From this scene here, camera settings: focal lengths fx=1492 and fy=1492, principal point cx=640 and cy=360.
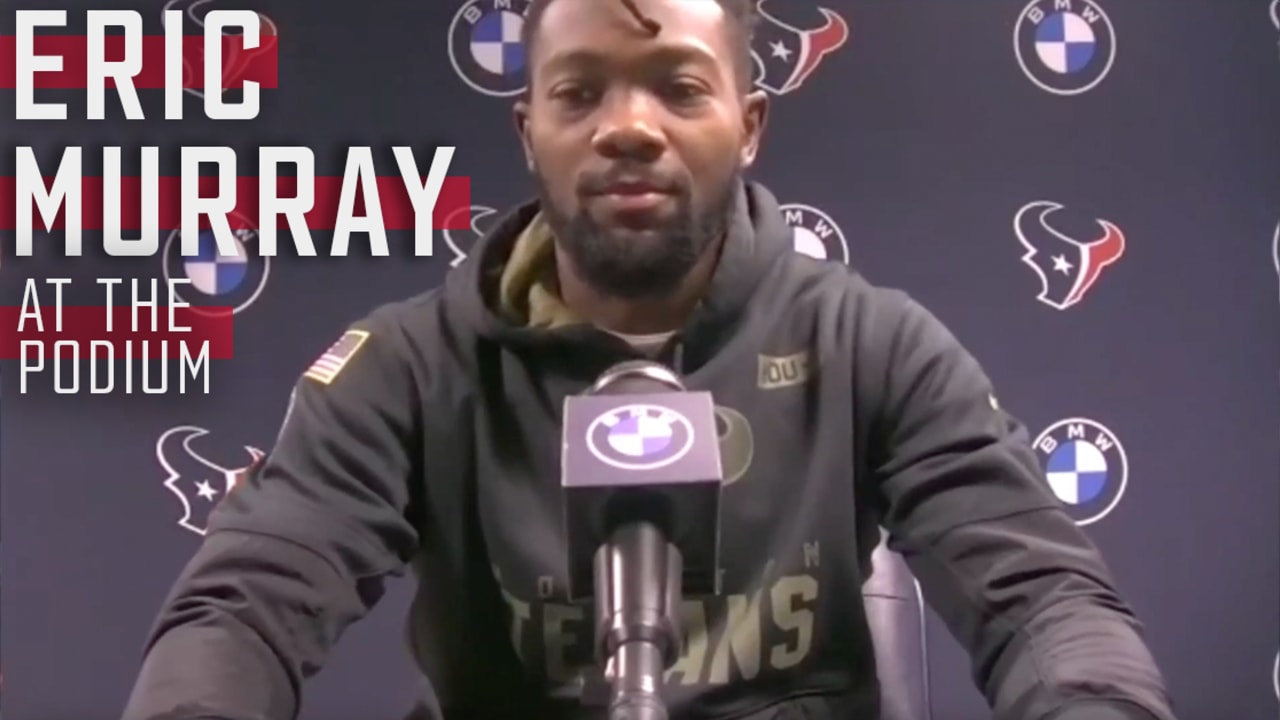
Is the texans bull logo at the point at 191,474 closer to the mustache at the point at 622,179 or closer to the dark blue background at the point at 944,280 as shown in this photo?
the dark blue background at the point at 944,280

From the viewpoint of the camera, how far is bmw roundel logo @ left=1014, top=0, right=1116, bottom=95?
171 centimetres

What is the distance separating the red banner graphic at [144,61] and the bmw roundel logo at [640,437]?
1164mm

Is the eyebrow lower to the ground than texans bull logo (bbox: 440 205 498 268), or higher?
higher

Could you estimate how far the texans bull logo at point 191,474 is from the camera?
1667 millimetres

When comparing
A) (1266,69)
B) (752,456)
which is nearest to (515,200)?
(752,456)

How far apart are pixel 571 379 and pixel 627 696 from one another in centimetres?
50

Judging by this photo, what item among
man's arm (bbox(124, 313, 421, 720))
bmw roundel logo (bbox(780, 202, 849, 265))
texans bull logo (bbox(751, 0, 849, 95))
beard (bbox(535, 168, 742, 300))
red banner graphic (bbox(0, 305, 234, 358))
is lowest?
man's arm (bbox(124, 313, 421, 720))

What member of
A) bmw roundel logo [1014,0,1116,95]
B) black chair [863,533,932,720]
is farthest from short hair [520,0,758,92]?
bmw roundel logo [1014,0,1116,95]

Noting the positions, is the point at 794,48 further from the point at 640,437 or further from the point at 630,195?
the point at 640,437

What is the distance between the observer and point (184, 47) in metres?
1.75

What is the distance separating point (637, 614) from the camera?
0.62m

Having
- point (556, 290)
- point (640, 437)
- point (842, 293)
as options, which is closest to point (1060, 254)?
point (842, 293)

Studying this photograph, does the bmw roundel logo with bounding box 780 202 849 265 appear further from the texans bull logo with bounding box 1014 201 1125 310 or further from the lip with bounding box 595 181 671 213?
the lip with bounding box 595 181 671 213

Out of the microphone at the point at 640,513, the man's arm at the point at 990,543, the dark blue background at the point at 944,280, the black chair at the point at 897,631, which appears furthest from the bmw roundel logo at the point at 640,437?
the dark blue background at the point at 944,280
